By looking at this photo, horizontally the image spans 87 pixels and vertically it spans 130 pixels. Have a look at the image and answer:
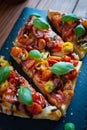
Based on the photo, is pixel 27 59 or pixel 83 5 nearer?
pixel 27 59

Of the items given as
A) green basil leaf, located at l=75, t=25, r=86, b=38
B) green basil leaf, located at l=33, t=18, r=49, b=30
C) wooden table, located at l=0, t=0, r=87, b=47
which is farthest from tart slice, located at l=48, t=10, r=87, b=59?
wooden table, located at l=0, t=0, r=87, b=47

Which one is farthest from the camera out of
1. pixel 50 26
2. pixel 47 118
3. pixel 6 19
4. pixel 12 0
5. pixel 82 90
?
pixel 12 0

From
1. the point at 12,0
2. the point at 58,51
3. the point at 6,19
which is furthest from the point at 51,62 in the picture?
the point at 12,0

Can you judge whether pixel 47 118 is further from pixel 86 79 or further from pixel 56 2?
pixel 56 2

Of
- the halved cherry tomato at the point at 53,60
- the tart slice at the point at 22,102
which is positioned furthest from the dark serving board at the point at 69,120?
the halved cherry tomato at the point at 53,60

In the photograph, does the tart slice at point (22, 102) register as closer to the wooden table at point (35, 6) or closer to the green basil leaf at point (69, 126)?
the green basil leaf at point (69, 126)

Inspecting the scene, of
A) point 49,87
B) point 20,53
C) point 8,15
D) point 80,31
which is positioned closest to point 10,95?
point 49,87

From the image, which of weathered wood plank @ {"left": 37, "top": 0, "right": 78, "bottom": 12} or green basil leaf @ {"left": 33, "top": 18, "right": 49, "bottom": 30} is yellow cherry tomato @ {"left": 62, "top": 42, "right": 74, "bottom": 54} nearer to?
green basil leaf @ {"left": 33, "top": 18, "right": 49, "bottom": 30}
